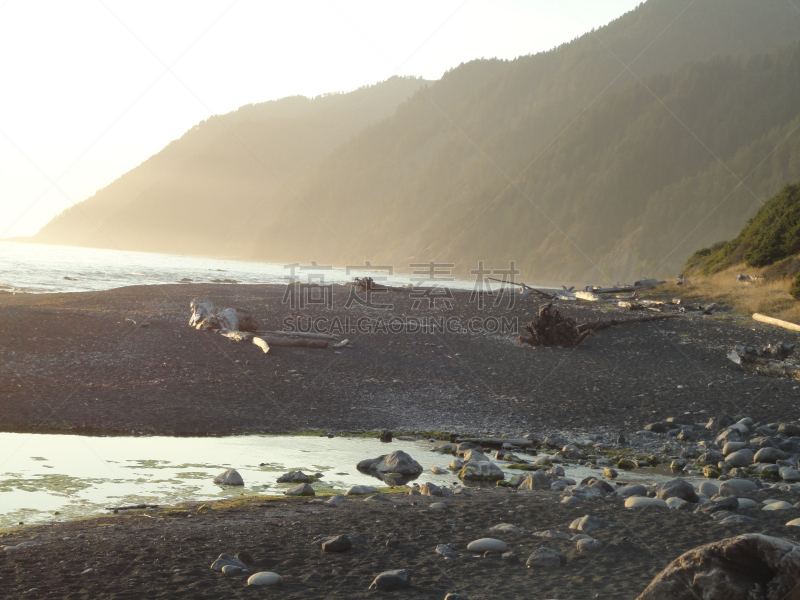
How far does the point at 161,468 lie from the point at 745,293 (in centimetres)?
2506

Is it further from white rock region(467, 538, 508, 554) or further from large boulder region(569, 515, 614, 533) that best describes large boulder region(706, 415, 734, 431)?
white rock region(467, 538, 508, 554)

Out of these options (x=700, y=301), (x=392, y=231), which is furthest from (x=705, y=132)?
(x=700, y=301)

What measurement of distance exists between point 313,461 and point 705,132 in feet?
422

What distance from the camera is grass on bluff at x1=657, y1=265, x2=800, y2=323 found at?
21.7 m

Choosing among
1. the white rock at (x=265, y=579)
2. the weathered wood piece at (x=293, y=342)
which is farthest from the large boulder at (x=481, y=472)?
the weathered wood piece at (x=293, y=342)

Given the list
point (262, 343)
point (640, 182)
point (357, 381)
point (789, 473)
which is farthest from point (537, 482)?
point (640, 182)

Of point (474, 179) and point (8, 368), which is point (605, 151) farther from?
point (8, 368)

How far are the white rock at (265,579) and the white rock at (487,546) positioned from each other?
1.48 meters

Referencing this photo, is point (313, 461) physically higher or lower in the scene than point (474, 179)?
lower

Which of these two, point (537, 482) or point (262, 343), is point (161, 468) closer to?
point (537, 482)

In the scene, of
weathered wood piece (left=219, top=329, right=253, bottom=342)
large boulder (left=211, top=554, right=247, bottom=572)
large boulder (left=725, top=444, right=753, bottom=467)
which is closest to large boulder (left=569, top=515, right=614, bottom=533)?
large boulder (left=211, top=554, right=247, bottom=572)

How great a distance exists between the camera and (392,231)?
6590 inches

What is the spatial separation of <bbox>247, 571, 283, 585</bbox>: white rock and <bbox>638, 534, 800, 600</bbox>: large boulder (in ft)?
7.28

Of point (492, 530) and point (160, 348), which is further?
point (160, 348)
